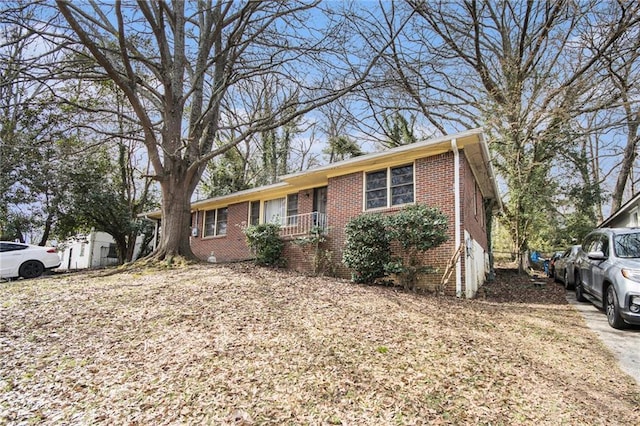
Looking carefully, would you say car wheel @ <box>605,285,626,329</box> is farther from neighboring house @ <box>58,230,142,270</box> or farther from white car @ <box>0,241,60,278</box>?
neighboring house @ <box>58,230,142,270</box>

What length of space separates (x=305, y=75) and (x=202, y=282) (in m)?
7.25

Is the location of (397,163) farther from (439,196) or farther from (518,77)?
(518,77)

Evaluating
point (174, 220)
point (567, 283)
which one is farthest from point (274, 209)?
point (567, 283)

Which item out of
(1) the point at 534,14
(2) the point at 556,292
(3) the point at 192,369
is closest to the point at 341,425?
(3) the point at 192,369

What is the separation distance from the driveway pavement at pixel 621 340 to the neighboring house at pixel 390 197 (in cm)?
246

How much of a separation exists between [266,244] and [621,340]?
875 cm

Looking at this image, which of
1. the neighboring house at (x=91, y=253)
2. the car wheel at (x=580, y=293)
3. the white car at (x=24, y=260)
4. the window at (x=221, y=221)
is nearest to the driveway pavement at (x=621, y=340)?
the car wheel at (x=580, y=293)

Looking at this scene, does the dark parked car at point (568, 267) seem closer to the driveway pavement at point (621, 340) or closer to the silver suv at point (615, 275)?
the silver suv at point (615, 275)

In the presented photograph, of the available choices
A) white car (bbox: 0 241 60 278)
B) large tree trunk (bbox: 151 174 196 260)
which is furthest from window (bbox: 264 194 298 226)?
white car (bbox: 0 241 60 278)

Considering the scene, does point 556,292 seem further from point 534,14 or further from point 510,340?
point 534,14

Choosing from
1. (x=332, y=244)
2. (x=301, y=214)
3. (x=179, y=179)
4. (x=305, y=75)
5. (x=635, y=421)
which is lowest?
(x=635, y=421)

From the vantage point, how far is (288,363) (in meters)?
3.87

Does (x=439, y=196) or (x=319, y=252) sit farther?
(x=319, y=252)

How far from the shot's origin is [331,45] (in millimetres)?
10062
